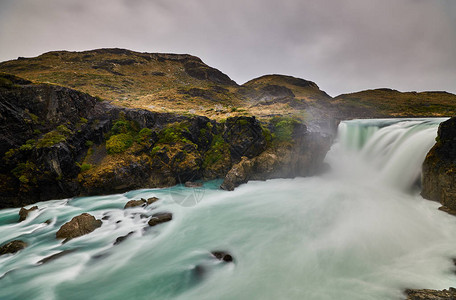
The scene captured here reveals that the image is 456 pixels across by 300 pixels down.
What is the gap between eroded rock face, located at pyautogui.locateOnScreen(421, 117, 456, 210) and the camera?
944 centimetres

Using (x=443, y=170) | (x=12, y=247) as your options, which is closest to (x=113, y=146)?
(x=12, y=247)

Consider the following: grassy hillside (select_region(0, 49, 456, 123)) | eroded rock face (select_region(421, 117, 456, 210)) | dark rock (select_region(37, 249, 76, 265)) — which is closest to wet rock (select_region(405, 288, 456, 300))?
eroded rock face (select_region(421, 117, 456, 210))

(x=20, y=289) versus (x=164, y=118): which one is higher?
(x=164, y=118)

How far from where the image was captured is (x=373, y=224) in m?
8.77

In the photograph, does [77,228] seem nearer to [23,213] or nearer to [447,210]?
[23,213]

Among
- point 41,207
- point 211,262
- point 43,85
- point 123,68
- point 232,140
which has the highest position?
point 123,68

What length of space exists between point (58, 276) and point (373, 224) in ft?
45.7

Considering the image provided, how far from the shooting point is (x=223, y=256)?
23.3 feet

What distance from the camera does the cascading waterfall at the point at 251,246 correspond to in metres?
5.64

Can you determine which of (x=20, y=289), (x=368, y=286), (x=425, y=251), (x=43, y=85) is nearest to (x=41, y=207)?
(x=20, y=289)

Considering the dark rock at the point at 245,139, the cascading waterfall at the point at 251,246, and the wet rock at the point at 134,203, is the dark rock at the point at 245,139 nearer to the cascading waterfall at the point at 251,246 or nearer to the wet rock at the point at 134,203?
the cascading waterfall at the point at 251,246

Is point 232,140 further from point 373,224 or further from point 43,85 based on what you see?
point 43,85

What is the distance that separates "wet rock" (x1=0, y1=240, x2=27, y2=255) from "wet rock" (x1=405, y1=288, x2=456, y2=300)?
14602 millimetres

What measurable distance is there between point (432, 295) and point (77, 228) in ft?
43.8
